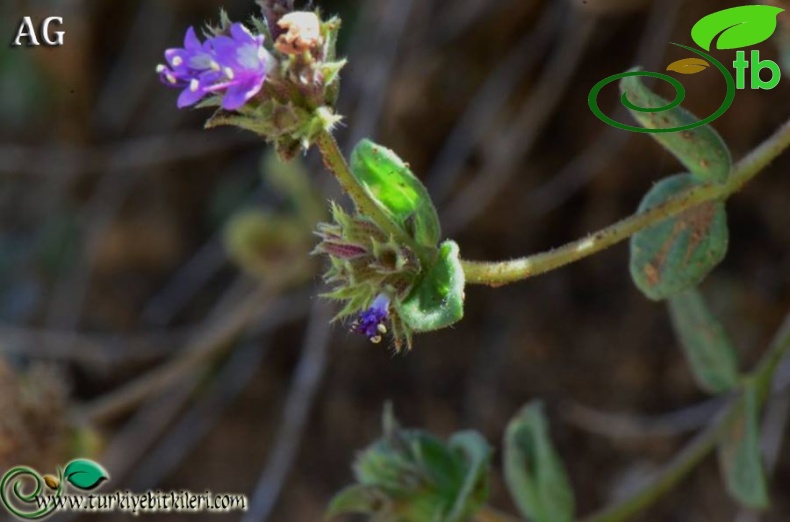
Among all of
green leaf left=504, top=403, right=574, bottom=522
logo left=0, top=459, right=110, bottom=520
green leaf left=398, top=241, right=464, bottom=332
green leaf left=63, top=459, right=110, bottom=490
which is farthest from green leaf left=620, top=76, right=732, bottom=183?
green leaf left=63, top=459, right=110, bottom=490

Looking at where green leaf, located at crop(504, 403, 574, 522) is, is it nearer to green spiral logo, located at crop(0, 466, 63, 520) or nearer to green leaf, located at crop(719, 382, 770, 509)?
green leaf, located at crop(719, 382, 770, 509)

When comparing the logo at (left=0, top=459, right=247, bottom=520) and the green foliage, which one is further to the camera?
the logo at (left=0, top=459, right=247, bottom=520)

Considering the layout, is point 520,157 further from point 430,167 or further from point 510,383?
point 510,383

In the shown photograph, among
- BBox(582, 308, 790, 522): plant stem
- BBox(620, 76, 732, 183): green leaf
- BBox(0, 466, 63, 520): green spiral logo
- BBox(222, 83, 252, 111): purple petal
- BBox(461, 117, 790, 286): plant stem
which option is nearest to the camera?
BBox(222, 83, 252, 111): purple petal

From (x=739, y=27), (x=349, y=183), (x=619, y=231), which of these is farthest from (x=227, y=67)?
(x=739, y=27)

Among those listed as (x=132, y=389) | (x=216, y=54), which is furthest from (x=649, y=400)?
(x=216, y=54)

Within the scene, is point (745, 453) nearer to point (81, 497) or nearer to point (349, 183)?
point (349, 183)

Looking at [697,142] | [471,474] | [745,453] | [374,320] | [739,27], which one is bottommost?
[745,453]
